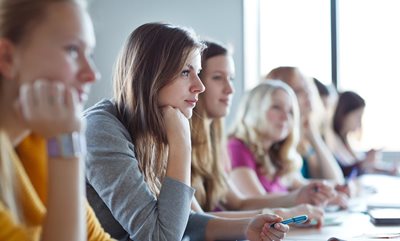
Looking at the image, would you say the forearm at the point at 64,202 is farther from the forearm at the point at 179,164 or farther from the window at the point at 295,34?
the window at the point at 295,34

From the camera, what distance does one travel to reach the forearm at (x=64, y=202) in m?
0.99

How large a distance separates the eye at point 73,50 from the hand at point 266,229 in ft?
2.55

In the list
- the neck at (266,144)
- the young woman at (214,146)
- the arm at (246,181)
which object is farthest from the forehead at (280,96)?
the young woman at (214,146)

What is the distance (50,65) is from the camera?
103 cm

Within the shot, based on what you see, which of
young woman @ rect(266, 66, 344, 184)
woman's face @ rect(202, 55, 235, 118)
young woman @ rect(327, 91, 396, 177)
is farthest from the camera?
young woman @ rect(327, 91, 396, 177)

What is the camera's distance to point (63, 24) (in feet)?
3.43

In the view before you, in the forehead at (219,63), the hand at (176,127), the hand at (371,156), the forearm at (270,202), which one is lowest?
the hand at (371,156)

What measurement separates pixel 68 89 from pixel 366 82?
186 inches

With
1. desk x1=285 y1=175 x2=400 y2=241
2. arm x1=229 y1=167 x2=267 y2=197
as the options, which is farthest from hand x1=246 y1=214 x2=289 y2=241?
arm x1=229 y1=167 x2=267 y2=197

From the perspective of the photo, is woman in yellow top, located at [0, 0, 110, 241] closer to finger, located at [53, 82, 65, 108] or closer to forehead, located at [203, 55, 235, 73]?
finger, located at [53, 82, 65, 108]

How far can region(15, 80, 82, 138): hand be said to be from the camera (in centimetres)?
98

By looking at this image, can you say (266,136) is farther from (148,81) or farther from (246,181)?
(148,81)

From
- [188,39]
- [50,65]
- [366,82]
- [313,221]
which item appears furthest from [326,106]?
[50,65]

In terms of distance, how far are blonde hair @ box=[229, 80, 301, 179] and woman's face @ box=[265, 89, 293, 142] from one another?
18mm
